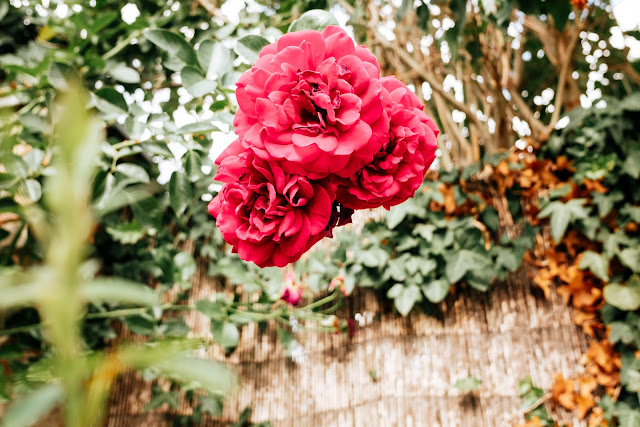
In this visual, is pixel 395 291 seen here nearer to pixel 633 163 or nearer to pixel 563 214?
pixel 563 214

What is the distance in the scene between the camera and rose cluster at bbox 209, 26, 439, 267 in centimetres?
40

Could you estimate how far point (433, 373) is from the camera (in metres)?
1.19

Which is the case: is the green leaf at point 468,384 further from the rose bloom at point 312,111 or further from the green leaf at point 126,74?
the green leaf at point 126,74

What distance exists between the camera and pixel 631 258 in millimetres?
1087

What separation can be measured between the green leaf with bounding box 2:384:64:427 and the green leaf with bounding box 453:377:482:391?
118cm

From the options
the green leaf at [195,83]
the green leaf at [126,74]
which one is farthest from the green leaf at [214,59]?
the green leaf at [126,74]

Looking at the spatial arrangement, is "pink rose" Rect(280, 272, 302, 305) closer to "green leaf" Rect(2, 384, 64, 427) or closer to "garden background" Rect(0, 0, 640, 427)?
"garden background" Rect(0, 0, 640, 427)

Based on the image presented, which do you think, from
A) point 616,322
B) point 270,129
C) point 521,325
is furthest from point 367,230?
point 270,129

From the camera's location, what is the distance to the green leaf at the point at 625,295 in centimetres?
107

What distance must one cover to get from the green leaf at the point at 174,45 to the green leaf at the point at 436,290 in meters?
0.91

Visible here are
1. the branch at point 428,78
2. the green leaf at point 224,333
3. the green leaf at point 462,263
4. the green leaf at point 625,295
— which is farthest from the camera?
the branch at point 428,78

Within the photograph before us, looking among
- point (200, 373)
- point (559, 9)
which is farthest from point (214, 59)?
point (200, 373)

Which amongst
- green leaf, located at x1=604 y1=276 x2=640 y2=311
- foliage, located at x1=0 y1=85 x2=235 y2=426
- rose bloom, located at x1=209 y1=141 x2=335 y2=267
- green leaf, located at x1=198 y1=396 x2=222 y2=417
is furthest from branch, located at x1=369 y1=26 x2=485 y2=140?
foliage, located at x1=0 y1=85 x2=235 y2=426

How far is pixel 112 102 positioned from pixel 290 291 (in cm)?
72
